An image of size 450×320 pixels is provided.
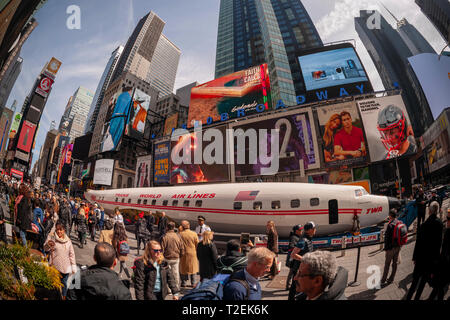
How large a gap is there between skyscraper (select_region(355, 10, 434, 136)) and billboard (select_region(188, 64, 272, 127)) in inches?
1293

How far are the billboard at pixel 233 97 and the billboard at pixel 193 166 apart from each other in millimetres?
6404

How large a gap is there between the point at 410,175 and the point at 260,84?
37.3m

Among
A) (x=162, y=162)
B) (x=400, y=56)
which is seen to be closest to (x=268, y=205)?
(x=400, y=56)

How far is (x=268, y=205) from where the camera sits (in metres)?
6.26

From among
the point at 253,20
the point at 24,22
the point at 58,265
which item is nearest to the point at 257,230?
the point at 58,265

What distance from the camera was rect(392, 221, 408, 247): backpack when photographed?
215cm

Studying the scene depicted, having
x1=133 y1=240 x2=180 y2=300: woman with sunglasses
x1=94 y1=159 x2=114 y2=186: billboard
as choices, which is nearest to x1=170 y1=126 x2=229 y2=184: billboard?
x1=94 y1=159 x2=114 y2=186: billboard

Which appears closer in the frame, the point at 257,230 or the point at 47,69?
the point at 47,69

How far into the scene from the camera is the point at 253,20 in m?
92.1

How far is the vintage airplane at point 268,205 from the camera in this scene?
12.2 feet

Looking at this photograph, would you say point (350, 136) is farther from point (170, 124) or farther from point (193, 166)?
point (170, 124)

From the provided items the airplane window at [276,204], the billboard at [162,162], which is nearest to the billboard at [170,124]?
the billboard at [162,162]

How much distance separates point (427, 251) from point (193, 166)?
3152 centimetres
